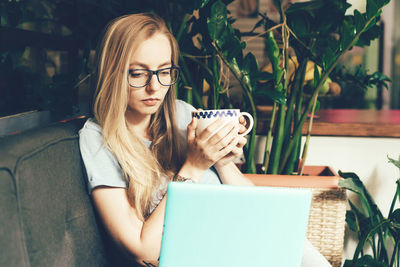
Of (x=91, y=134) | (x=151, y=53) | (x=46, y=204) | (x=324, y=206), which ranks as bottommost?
(x=324, y=206)

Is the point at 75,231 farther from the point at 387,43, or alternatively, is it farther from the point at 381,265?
the point at 387,43

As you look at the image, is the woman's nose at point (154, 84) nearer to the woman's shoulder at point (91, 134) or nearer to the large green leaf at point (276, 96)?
the woman's shoulder at point (91, 134)

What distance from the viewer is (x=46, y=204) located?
78 cm

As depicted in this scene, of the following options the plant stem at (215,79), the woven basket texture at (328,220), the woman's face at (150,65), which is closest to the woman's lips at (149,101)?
the woman's face at (150,65)

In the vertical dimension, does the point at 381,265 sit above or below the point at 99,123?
below

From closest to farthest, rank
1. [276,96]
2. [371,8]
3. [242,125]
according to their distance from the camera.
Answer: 1. [242,125]
2. [371,8]
3. [276,96]

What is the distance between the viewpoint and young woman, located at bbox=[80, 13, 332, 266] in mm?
949

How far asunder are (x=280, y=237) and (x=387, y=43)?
13.7ft

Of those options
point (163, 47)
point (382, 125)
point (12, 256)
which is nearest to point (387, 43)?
point (382, 125)

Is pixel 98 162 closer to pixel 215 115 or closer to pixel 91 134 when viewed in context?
pixel 91 134

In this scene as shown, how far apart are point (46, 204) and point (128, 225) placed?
0.73 ft

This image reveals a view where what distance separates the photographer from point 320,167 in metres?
1.58

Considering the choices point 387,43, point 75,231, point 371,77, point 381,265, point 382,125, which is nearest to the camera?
point 75,231

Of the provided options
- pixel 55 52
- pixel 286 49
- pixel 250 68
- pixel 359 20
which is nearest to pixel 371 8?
pixel 359 20
